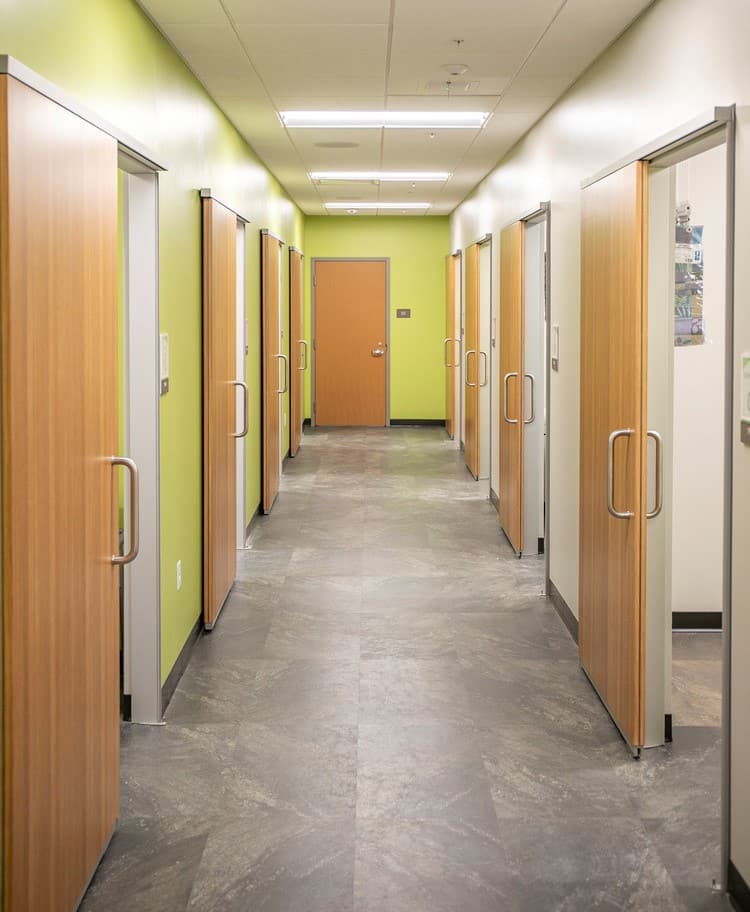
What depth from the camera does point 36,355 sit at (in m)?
1.93

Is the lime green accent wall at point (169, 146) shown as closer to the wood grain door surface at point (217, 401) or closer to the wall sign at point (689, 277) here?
the wood grain door surface at point (217, 401)

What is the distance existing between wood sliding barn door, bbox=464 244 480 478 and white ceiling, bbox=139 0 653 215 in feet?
7.71

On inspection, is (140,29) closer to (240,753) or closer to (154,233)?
(154,233)

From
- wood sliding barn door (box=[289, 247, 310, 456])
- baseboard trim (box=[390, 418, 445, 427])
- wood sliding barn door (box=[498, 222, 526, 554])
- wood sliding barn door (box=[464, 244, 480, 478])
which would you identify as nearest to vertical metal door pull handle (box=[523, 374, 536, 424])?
wood sliding barn door (box=[498, 222, 526, 554])

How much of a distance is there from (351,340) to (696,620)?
809 cm

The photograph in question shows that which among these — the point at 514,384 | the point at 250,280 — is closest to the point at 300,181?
the point at 250,280

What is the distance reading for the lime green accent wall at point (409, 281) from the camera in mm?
11852

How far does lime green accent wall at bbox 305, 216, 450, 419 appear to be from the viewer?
38.9ft

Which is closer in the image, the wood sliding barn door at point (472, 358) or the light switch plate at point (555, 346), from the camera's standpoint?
the light switch plate at point (555, 346)

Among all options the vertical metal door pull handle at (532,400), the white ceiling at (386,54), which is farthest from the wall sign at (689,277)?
the vertical metal door pull handle at (532,400)

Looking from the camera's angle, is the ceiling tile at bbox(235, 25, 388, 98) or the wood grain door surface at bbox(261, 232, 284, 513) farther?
the wood grain door surface at bbox(261, 232, 284, 513)

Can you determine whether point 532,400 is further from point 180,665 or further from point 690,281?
point 180,665

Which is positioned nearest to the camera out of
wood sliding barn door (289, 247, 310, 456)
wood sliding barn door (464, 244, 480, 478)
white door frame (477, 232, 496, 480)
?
white door frame (477, 232, 496, 480)

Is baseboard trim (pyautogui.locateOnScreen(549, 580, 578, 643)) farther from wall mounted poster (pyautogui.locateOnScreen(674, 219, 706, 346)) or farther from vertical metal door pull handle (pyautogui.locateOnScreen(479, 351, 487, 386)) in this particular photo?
vertical metal door pull handle (pyautogui.locateOnScreen(479, 351, 487, 386))
